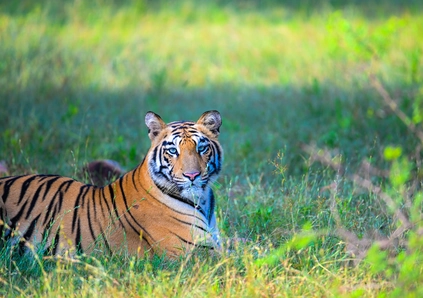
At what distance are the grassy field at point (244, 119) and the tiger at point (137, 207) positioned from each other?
0.45 ft

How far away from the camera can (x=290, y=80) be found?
9109 millimetres

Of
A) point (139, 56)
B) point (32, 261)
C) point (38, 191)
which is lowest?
point (32, 261)

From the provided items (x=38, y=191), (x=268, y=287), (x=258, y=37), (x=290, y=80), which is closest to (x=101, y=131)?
(x=38, y=191)

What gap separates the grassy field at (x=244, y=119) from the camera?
3.34 metres

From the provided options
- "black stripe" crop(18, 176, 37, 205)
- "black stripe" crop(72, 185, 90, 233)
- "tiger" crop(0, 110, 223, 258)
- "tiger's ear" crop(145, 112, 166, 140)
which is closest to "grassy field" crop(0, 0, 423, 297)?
"tiger" crop(0, 110, 223, 258)

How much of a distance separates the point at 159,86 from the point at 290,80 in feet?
5.89

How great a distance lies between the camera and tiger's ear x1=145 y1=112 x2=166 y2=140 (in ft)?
13.6

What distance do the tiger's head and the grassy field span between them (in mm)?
312

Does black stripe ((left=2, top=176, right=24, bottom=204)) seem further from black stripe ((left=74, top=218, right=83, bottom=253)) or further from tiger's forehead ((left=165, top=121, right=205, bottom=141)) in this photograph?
tiger's forehead ((left=165, top=121, right=205, bottom=141))

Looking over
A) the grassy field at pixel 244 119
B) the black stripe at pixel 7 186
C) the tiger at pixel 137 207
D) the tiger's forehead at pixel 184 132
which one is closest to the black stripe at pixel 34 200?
the tiger at pixel 137 207

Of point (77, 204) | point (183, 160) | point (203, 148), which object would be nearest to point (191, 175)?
point (183, 160)

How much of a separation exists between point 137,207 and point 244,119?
394 cm

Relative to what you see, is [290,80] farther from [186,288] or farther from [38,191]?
[186,288]

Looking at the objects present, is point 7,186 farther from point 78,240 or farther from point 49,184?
point 78,240
